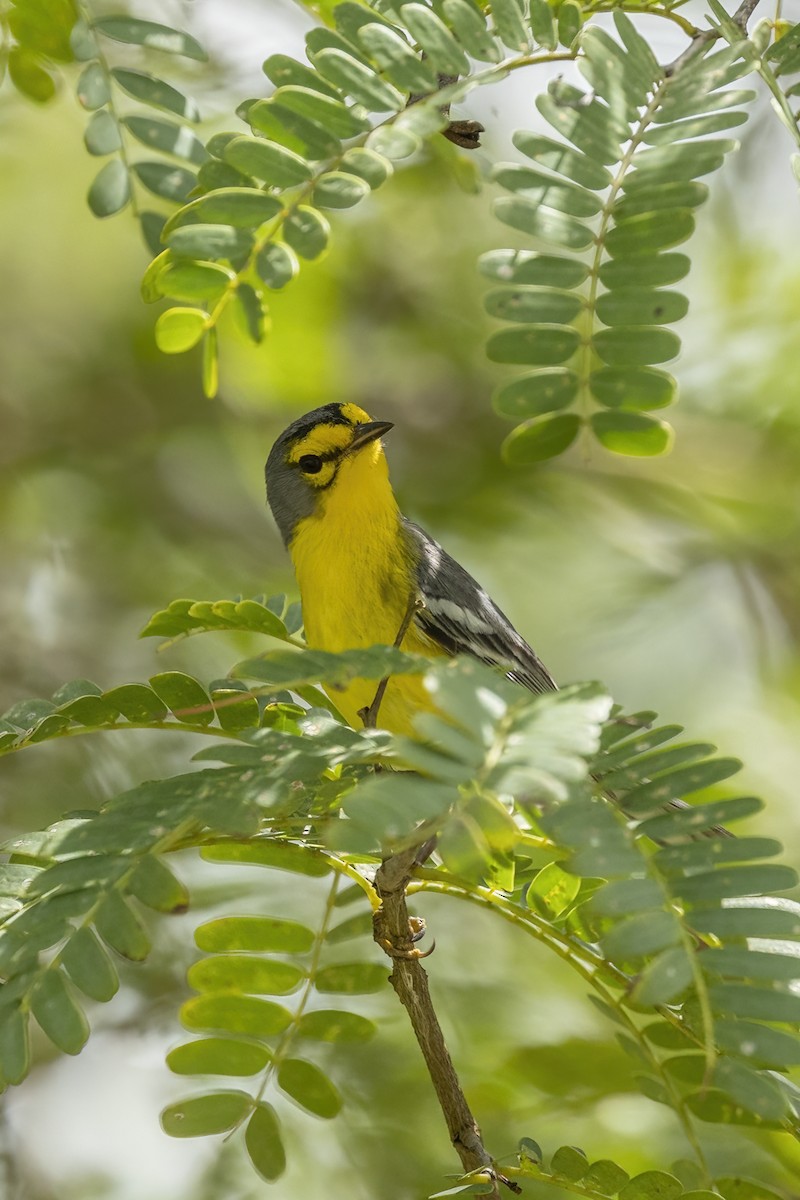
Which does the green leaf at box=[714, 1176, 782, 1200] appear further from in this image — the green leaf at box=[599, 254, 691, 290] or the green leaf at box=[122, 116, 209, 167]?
the green leaf at box=[122, 116, 209, 167]

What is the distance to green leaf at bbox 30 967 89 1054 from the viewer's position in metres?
1.54

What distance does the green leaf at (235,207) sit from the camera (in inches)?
71.4

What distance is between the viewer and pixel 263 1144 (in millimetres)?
2084

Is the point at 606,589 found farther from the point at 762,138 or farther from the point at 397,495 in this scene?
the point at 762,138

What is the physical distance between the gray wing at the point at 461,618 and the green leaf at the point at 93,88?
1531 mm

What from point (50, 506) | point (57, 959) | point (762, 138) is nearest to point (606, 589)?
point (762, 138)

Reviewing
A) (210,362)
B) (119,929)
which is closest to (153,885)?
(119,929)

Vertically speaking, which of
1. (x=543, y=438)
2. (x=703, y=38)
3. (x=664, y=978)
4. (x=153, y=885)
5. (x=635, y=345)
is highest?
(x=703, y=38)

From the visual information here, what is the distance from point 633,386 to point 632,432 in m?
0.10

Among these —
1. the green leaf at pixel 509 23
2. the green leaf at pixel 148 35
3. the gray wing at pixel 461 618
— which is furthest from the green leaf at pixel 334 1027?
the green leaf at pixel 148 35

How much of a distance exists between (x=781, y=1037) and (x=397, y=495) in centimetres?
385

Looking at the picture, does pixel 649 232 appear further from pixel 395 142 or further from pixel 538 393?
pixel 395 142

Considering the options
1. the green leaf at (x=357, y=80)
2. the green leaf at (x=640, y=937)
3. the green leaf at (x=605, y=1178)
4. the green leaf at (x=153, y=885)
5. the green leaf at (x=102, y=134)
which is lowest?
the green leaf at (x=605, y=1178)

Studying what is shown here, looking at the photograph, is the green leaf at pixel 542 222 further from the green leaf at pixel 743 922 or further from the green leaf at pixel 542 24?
the green leaf at pixel 743 922
